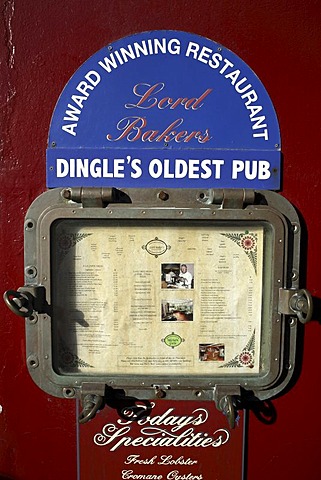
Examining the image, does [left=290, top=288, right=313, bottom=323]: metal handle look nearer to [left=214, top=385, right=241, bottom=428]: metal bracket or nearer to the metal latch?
the metal latch

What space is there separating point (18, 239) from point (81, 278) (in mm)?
222

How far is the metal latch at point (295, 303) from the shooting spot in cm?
124

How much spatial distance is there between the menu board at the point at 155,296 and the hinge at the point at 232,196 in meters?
0.08

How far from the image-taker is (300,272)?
133 cm

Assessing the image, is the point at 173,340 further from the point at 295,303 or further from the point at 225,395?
the point at 295,303

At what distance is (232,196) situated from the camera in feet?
4.10

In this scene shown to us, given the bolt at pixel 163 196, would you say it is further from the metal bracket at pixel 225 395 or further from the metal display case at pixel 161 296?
the metal bracket at pixel 225 395

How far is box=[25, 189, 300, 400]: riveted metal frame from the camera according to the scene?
126 centimetres

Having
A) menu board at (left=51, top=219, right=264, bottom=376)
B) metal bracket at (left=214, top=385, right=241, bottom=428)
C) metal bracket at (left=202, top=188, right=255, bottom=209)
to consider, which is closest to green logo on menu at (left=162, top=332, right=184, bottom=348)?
menu board at (left=51, top=219, right=264, bottom=376)

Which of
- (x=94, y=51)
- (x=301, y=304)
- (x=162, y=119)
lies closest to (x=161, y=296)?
(x=301, y=304)

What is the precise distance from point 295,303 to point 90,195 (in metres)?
A: 0.67

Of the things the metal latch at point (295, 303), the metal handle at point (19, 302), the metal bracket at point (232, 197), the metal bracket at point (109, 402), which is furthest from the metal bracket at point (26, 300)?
the metal latch at point (295, 303)

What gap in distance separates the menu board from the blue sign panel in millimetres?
160

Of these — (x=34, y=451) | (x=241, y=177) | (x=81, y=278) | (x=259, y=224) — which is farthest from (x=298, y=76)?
(x=34, y=451)
